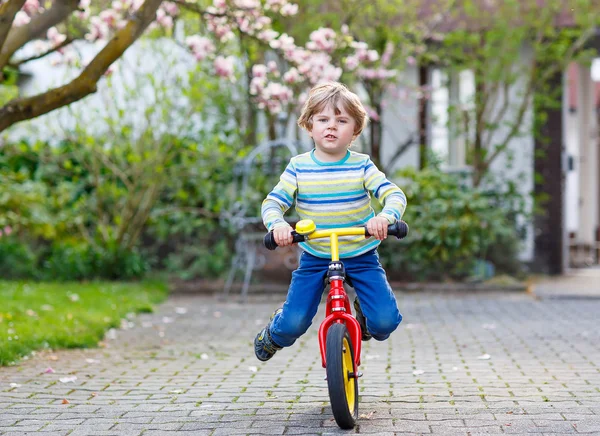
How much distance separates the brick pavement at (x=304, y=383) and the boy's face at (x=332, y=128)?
124 centimetres

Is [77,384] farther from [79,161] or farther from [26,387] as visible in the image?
[79,161]

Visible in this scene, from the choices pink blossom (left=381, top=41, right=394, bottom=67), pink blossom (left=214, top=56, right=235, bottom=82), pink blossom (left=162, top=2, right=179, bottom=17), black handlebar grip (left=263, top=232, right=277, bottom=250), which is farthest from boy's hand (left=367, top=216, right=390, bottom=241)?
pink blossom (left=381, top=41, right=394, bottom=67)

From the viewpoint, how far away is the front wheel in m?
3.83

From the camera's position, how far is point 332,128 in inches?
166

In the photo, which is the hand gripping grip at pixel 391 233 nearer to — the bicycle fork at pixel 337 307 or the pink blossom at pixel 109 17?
the bicycle fork at pixel 337 307

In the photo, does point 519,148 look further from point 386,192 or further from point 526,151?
point 386,192

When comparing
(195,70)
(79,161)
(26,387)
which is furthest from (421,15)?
(26,387)

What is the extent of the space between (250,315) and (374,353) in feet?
9.41

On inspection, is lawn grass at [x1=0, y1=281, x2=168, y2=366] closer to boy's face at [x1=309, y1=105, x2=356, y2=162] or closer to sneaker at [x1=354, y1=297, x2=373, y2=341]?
sneaker at [x1=354, y1=297, x2=373, y2=341]

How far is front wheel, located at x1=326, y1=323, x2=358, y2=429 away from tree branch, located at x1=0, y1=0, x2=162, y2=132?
3.26 meters

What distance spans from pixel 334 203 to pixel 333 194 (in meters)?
0.04

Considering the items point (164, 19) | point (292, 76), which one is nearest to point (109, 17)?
point (164, 19)

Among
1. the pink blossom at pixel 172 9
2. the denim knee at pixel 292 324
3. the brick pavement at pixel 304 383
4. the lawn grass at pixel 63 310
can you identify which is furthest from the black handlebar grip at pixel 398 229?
the pink blossom at pixel 172 9

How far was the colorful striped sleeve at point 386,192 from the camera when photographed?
162 inches
